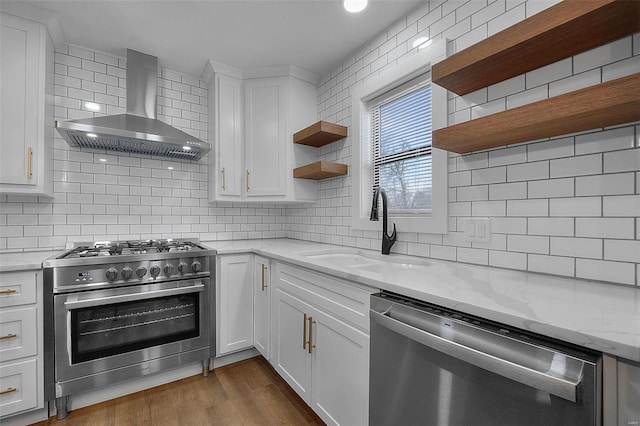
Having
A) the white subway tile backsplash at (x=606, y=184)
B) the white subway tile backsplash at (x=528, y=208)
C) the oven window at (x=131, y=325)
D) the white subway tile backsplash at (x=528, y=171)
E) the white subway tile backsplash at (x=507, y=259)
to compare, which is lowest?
the oven window at (x=131, y=325)

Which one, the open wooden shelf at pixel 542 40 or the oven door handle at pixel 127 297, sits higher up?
the open wooden shelf at pixel 542 40

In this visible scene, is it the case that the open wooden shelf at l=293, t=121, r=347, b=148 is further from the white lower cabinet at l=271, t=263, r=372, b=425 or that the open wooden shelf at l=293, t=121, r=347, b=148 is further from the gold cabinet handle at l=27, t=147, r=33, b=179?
the gold cabinet handle at l=27, t=147, r=33, b=179

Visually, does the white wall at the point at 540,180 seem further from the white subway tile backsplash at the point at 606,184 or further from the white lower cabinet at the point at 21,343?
the white lower cabinet at the point at 21,343

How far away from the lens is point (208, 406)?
1.89 metres

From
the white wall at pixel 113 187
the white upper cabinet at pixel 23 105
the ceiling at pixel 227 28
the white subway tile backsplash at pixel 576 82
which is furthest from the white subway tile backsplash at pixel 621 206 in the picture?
the white upper cabinet at pixel 23 105

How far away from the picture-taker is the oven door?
1.77 m

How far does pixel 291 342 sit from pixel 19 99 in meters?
2.36

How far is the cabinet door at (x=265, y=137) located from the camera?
2678mm

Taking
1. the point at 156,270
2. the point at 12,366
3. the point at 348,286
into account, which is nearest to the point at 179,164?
the point at 156,270

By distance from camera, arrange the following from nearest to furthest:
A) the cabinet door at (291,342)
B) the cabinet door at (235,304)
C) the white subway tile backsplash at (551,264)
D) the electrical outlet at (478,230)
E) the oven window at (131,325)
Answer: the white subway tile backsplash at (551,264)
the electrical outlet at (478,230)
the cabinet door at (291,342)
the oven window at (131,325)
the cabinet door at (235,304)

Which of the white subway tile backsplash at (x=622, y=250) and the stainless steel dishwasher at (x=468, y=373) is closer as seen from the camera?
the stainless steel dishwasher at (x=468, y=373)

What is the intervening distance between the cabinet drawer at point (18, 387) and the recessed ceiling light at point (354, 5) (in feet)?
9.27

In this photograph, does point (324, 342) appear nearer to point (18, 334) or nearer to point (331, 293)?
point (331, 293)

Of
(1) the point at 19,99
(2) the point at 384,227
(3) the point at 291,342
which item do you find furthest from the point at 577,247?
(1) the point at 19,99
